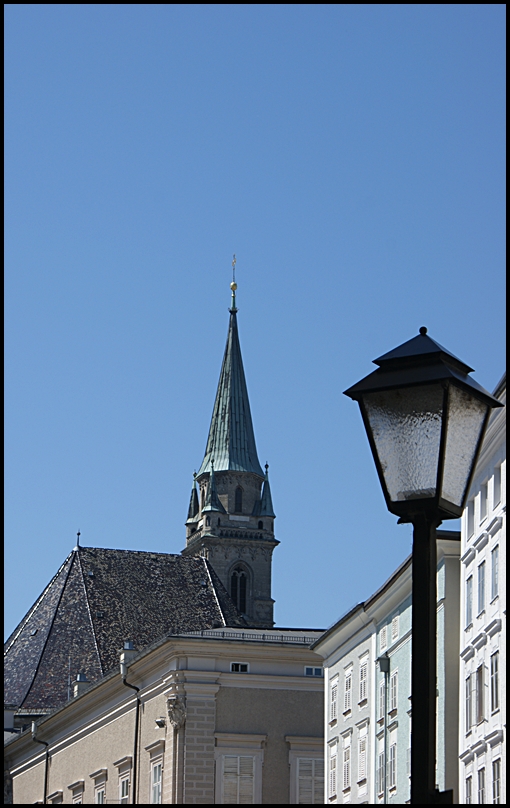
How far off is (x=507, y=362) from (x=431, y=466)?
61cm

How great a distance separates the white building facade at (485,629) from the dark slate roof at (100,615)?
41.1 meters

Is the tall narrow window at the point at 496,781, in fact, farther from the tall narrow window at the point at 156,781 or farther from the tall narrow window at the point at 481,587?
the tall narrow window at the point at 156,781

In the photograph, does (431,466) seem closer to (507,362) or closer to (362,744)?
(507,362)

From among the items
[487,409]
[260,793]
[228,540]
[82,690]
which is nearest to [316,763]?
[260,793]

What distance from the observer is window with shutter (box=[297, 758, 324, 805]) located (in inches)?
2082

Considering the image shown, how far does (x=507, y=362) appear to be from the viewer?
679cm

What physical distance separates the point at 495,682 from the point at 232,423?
104425 mm

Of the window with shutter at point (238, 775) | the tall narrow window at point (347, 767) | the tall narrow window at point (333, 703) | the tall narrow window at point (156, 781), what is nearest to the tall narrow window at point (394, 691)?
the tall narrow window at point (347, 767)

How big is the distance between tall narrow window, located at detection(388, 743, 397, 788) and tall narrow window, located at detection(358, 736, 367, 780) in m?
3.56

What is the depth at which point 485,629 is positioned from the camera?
3934 cm

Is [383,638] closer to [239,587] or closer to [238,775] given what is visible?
[238,775]

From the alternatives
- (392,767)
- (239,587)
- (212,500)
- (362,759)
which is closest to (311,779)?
(362,759)

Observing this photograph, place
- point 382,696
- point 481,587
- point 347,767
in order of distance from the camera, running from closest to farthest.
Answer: point 481,587
point 382,696
point 347,767

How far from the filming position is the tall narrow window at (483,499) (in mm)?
41469
